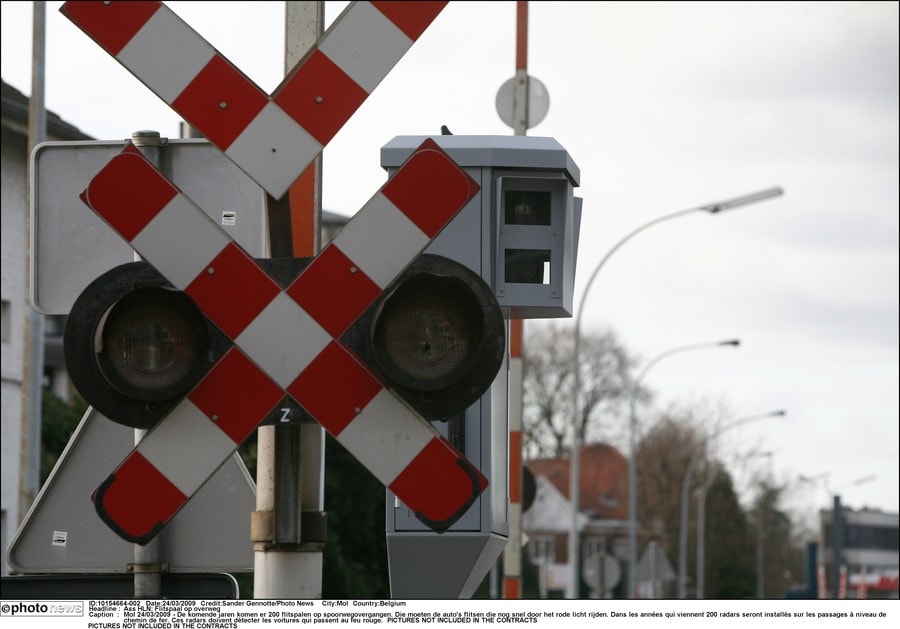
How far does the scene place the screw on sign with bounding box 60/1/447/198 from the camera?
112 inches

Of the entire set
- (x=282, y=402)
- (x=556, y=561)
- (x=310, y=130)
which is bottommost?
(x=556, y=561)

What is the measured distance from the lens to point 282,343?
273 centimetres

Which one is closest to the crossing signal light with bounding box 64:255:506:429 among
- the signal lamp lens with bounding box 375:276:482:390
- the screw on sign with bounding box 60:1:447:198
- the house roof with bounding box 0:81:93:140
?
the signal lamp lens with bounding box 375:276:482:390

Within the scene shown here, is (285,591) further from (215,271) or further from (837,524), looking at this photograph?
(837,524)

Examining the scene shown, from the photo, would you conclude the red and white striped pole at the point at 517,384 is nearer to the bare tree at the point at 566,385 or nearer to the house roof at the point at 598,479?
the bare tree at the point at 566,385

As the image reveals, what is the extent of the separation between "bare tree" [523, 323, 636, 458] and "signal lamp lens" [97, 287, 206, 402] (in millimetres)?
68402

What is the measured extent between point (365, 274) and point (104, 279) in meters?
0.48

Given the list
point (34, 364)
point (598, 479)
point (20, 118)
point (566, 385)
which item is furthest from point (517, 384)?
point (598, 479)

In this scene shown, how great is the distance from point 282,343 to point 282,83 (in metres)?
0.48

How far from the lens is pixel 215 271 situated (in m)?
2.75

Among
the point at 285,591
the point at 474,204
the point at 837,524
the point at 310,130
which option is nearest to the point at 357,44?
the point at 310,130

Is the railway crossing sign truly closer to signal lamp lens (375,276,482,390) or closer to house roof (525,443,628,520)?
signal lamp lens (375,276,482,390)

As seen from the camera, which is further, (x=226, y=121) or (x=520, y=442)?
(x=520, y=442)

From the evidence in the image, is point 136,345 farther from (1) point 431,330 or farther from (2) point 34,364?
(2) point 34,364
